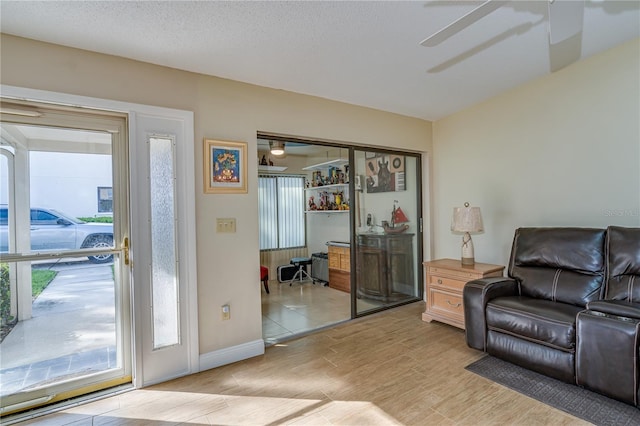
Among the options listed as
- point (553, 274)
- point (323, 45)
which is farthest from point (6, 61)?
point (553, 274)

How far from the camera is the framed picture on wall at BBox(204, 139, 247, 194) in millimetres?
2736

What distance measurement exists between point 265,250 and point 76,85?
402 centimetres

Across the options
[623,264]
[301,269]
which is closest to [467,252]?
[623,264]

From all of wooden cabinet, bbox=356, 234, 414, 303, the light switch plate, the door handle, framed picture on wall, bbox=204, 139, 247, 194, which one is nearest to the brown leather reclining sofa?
wooden cabinet, bbox=356, 234, 414, 303

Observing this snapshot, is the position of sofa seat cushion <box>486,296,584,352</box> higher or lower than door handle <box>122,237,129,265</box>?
lower

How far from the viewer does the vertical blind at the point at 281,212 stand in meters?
5.93

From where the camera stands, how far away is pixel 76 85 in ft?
7.35

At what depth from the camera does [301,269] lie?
18.9ft

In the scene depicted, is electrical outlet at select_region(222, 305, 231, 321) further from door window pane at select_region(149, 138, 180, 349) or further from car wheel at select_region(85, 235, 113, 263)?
car wheel at select_region(85, 235, 113, 263)

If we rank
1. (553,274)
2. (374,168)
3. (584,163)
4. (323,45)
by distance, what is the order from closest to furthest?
(323,45) → (553,274) → (584,163) → (374,168)

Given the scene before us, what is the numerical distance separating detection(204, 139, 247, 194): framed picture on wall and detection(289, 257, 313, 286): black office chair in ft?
9.68

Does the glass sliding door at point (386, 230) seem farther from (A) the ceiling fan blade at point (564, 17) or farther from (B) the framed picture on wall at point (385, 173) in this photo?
(A) the ceiling fan blade at point (564, 17)

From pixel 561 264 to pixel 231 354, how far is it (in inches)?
119

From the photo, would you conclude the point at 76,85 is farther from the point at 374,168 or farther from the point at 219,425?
the point at 374,168
